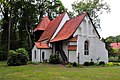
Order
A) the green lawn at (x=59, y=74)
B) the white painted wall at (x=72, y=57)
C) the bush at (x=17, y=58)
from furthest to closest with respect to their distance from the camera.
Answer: the white painted wall at (x=72, y=57), the bush at (x=17, y=58), the green lawn at (x=59, y=74)

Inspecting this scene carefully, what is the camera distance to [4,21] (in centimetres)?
4412

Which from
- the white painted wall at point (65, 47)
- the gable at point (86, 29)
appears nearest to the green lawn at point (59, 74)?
the gable at point (86, 29)

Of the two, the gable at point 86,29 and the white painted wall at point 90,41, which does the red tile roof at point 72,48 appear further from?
the gable at point 86,29

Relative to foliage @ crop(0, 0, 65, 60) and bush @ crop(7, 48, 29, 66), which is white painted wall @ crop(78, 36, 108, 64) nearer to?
bush @ crop(7, 48, 29, 66)

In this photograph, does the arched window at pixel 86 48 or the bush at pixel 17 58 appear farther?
the arched window at pixel 86 48

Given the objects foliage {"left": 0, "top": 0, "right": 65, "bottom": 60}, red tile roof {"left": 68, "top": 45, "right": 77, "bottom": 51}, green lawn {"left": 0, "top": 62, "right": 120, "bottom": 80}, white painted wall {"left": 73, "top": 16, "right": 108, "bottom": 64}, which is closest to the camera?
green lawn {"left": 0, "top": 62, "right": 120, "bottom": 80}

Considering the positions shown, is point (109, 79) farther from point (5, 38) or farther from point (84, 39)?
point (5, 38)

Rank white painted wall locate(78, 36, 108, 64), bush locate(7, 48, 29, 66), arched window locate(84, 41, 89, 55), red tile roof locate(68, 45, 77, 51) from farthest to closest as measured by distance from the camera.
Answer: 1. arched window locate(84, 41, 89, 55)
2. white painted wall locate(78, 36, 108, 64)
3. red tile roof locate(68, 45, 77, 51)
4. bush locate(7, 48, 29, 66)

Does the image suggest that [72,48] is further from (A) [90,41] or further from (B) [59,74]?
(B) [59,74]

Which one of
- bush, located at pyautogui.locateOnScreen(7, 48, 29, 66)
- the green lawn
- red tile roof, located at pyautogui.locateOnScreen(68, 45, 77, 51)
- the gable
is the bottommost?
the green lawn

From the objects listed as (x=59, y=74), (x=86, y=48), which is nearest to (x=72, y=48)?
(x=86, y=48)

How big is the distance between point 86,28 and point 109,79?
1717 cm

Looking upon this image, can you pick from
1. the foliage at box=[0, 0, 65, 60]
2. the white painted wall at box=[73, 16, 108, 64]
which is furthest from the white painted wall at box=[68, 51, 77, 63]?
the foliage at box=[0, 0, 65, 60]

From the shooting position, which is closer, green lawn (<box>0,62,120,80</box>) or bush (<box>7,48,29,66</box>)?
green lawn (<box>0,62,120,80</box>)
